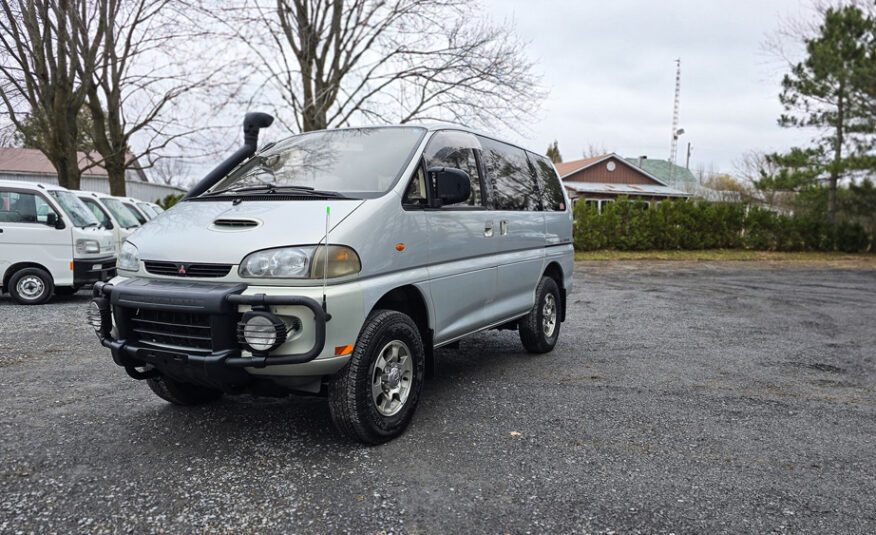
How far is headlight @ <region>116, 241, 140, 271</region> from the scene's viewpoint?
3.62m

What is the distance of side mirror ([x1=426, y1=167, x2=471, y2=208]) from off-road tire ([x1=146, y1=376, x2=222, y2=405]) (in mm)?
2027

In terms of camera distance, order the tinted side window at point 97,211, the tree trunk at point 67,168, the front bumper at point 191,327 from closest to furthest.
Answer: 1. the front bumper at point 191,327
2. the tinted side window at point 97,211
3. the tree trunk at point 67,168

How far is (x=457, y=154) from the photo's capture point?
15.6 feet

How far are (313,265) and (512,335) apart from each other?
14.8 feet

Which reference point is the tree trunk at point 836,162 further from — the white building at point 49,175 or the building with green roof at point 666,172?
the white building at point 49,175

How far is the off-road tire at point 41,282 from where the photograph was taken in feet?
30.3

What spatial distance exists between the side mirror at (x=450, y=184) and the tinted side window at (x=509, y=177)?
39.7 inches

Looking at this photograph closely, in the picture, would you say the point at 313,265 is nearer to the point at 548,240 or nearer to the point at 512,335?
the point at 548,240

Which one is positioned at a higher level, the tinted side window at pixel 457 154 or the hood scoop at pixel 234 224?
the tinted side window at pixel 457 154

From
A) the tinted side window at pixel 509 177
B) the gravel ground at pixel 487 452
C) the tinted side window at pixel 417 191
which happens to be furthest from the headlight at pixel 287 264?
the tinted side window at pixel 509 177

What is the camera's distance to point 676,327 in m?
8.04

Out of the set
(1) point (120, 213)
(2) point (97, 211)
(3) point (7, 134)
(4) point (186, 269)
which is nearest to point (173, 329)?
(4) point (186, 269)

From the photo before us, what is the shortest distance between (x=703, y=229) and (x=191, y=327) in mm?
22142

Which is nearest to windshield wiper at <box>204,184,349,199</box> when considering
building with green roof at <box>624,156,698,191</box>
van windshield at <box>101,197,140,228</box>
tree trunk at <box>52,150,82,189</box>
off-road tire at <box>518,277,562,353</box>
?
off-road tire at <box>518,277,562,353</box>
